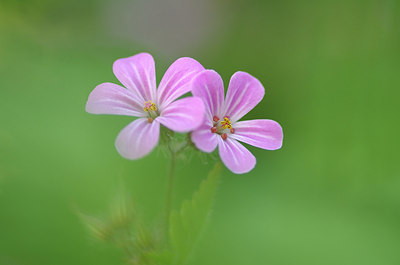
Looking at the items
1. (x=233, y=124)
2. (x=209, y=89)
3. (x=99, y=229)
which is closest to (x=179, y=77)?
(x=209, y=89)

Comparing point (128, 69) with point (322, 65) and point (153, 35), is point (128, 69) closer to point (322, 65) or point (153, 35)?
point (322, 65)

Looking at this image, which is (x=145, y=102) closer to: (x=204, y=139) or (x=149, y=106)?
(x=149, y=106)

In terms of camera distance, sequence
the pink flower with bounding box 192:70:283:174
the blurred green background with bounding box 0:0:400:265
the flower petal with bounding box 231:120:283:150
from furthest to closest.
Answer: the blurred green background with bounding box 0:0:400:265 < the flower petal with bounding box 231:120:283:150 < the pink flower with bounding box 192:70:283:174

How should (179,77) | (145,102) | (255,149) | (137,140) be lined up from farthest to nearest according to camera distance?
1. (255,149)
2. (145,102)
3. (179,77)
4. (137,140)

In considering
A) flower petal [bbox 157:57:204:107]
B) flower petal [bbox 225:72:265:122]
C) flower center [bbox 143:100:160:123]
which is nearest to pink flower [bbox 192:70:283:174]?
flower petal [bbox 225:72:265:122]

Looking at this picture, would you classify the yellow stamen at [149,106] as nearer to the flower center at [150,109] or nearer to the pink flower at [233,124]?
the flower center at [150,109]

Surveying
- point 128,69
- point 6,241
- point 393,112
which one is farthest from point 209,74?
point 393,112

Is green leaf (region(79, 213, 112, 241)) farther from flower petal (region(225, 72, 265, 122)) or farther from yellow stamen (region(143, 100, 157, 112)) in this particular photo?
flower petal (region(225, 72, 265, 122))
